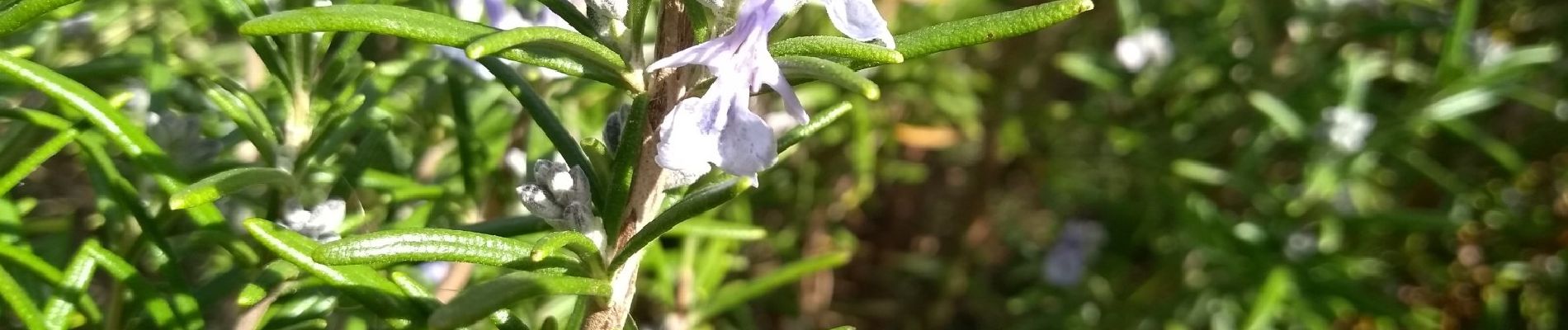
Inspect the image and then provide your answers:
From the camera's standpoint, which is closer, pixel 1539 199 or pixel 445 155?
pixel 445 155

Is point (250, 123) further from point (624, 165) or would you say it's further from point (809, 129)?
point (809, 129)

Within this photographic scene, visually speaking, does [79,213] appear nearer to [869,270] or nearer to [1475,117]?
[869,270]

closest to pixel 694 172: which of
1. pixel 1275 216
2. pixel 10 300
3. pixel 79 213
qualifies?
pixel 10 300

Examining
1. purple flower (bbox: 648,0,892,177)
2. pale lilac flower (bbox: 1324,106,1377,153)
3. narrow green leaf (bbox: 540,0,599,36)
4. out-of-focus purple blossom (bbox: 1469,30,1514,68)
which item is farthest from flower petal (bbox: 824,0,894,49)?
out-of-focus purple blossom (bbox: 1469,30,1514,68)

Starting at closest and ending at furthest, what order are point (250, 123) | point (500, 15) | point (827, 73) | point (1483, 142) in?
1. point (827, 73)
2. point (250, 123)
3. point (500, 15)
4. point (1483, 142)

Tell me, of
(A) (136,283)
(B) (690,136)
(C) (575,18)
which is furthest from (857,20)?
(A) (136,283)

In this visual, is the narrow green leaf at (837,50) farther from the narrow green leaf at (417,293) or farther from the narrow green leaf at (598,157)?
the narrow green leaf at (417,293)

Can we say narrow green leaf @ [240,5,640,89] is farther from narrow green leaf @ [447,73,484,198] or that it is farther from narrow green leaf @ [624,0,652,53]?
narrow green leaf @ [447,73,484,198]
